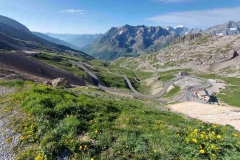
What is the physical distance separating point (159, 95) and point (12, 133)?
127 meters

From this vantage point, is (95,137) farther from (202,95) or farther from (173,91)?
(173,91)

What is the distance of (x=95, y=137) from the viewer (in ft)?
34.9

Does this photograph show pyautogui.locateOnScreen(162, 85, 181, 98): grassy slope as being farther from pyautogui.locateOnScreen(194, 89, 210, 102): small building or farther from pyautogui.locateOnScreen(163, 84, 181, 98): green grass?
pyautogui.locateOnScreen(194, 89, 210, 102): small building

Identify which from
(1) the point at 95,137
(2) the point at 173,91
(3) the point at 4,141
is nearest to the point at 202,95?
(2) the point at 173,91

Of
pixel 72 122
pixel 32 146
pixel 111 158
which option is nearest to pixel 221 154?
pixel 111 158

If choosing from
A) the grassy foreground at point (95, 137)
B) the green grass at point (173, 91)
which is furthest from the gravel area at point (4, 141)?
the green grass at point (173, 91)

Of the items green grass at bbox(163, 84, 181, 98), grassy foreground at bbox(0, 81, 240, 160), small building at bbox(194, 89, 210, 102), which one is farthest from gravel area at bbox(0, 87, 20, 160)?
green grass at bbox(163, 84, 181, 98)

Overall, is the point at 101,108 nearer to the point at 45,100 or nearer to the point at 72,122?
the point at 72,122

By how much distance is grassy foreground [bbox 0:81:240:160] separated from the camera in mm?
9148

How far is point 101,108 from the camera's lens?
15.4 meters

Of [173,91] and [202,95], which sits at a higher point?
[202,95]

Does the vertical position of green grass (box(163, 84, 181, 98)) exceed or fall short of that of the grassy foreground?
it falls short

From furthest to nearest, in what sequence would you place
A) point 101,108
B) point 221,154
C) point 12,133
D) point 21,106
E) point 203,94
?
point 203,94 → point 101,108 → point 21,106 → point 12,133 → point 221,154

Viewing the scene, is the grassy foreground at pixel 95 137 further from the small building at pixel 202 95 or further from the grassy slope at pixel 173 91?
Result: the grassy slope at pixel 173 91
